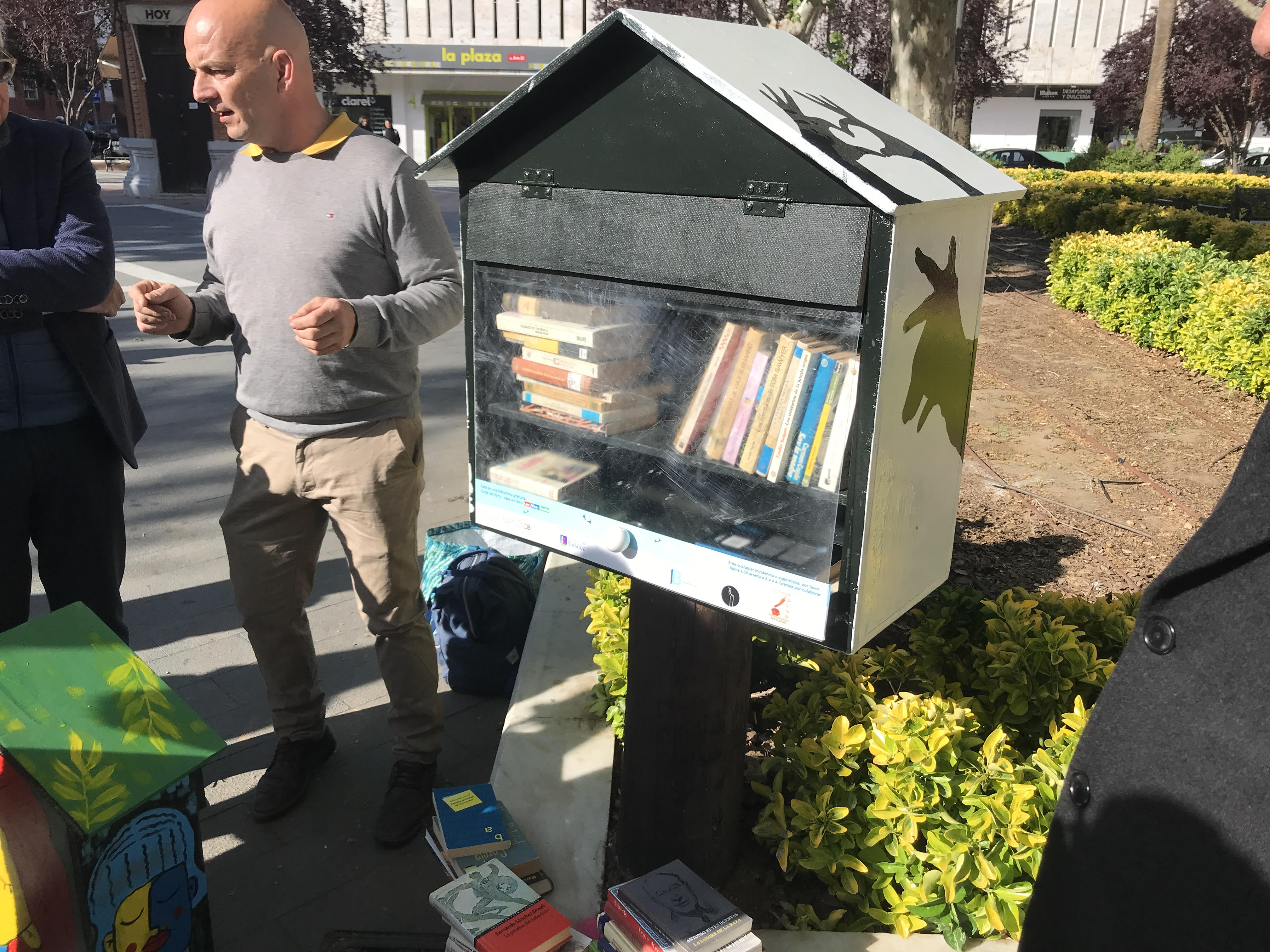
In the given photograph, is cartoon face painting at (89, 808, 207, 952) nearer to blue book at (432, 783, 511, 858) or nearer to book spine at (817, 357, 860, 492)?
blue book at (432, 783, 511, 858)

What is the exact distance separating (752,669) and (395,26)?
43.9 metres

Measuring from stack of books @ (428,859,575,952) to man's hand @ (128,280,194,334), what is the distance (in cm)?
150

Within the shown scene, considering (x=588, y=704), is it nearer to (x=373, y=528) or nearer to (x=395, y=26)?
(x=373, y=528)

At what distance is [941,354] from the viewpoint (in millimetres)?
1802

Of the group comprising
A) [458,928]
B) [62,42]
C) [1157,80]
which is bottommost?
[458,928]

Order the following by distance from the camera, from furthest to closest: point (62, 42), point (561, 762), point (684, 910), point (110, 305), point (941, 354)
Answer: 1. point (62, 42)
2. point (561, 762)
3. point (110, 305)
4. point (684, 910)
5. point (941, 354)

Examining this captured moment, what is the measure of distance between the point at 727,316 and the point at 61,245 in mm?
1706

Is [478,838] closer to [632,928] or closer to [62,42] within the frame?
[632,928]

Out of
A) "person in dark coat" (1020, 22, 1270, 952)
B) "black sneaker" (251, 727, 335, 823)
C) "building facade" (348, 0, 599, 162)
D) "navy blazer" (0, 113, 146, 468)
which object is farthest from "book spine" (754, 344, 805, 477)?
"building facade" (348, 0, 599, 162)

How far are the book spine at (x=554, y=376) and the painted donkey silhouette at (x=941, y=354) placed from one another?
0.66 m

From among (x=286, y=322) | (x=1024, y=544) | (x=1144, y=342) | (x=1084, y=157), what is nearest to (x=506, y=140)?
(x=286, y=322)

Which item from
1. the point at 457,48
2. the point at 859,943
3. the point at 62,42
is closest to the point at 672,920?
the point at 859,943

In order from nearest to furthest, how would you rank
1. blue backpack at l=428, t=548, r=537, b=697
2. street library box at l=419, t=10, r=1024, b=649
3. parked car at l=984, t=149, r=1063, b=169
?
1. street library box at l=419, t=10, r=1024, b=649
2. blue backpack at l=428, t=548, r=537, b=697
3. parked car at l=984, t=149, r=1063, b=169

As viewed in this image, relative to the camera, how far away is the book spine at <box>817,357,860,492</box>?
1.66 meters
